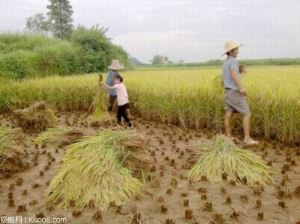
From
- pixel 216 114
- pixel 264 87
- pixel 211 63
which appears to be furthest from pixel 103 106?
pixel 211 63

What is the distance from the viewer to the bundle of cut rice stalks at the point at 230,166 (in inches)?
220

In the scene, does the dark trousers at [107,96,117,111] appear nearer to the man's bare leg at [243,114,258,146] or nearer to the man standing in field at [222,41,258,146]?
the man standing in field at [222,41,258,146]

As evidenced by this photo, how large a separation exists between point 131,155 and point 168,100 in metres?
4.13

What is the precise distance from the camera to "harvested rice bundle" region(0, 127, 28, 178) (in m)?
6.19

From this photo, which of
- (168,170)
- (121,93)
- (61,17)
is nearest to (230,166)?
(168,170)

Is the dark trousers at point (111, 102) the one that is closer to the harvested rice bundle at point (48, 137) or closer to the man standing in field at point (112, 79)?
the man standing in field at point (112, 79)

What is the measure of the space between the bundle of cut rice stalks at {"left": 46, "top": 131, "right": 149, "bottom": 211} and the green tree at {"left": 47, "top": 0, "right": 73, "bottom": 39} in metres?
32.7

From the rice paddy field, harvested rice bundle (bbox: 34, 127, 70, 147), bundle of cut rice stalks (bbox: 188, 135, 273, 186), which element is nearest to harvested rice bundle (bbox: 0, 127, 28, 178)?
the rice paddy field

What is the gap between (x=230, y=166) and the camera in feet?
18.8

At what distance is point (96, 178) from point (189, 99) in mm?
4507

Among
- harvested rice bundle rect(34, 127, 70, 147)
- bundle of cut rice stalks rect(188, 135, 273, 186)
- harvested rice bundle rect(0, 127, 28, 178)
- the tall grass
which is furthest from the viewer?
harvested rice bundle rect(34, 127, 70, 147)

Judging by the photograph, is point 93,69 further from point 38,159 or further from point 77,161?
point 77,161

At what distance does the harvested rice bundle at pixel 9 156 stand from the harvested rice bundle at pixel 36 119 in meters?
2.34

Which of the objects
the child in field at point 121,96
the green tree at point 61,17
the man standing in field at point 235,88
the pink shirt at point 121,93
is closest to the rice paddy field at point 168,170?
the man standing in field at point 235,88
